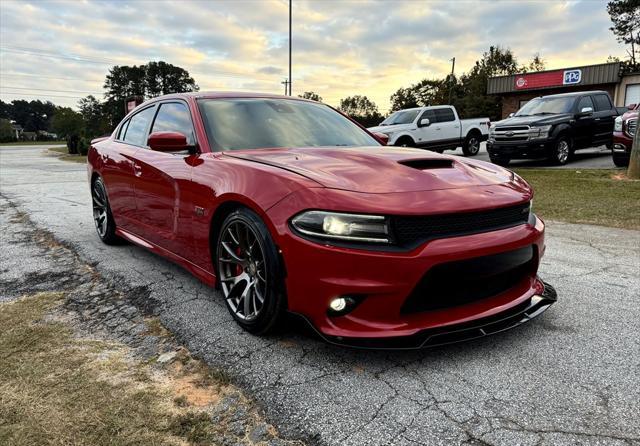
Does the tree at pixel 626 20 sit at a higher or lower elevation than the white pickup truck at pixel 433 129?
higher

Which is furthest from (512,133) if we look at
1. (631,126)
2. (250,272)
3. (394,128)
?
(250,272)

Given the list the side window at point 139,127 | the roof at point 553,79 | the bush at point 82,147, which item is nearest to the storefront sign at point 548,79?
the roof at point 553,79

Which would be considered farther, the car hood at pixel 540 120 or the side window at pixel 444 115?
the side window at pixel 444 115

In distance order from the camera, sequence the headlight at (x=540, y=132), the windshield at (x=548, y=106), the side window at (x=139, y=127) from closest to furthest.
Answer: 1. the side window at (x=139, y=127)
2. the headlight at (x=540, y=132)
3. the windshield at (x=548, y=106)

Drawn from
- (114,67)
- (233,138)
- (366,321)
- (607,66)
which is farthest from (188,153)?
(114,67)

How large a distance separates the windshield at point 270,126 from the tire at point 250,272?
76cm

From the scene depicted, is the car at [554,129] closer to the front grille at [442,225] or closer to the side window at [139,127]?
the side window at [139,127]

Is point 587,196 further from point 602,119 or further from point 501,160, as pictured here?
point 602,119

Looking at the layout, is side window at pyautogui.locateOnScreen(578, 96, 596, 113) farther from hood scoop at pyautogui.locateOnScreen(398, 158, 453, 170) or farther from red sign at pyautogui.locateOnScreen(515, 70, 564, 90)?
red sign at pyautogui.locateOnScreen(515, 70, 564, 90)

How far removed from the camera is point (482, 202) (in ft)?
8.25

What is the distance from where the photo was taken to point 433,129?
15.3 m

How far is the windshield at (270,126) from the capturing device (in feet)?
11.3

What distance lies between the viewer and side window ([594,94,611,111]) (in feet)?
43.1

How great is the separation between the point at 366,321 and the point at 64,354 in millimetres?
1673
